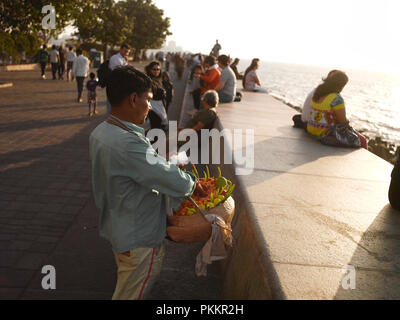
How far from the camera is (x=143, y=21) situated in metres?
69.8

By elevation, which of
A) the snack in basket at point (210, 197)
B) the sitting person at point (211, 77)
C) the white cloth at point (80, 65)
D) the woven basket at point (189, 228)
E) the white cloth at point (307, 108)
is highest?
the white cloth at point (80, 65)

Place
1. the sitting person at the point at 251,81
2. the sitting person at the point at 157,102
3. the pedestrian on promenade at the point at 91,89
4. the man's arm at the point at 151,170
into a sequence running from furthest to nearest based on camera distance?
1. the sitting person at the point at 251,81
2. the pedestrian on promenade at the point at 91,89
3. the sitting person at the point at 157,102
4. the man's arm at the point at 151,170

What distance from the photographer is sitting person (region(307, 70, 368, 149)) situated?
6840 millimetres

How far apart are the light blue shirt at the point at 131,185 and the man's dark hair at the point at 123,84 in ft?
0.56

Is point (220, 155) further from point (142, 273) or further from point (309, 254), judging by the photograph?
point (142, 273)

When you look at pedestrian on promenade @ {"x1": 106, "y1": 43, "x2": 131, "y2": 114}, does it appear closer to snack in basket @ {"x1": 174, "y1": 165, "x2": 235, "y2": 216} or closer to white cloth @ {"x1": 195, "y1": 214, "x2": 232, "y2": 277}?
snack in basket @ {"x1": 174, "y1": 165, "x2": 235, "y2": 216}

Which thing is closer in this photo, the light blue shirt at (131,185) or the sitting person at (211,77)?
the light blue shirt at (131,185)

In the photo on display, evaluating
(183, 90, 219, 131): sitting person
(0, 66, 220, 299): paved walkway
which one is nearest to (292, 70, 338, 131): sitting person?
(183, 90, 219, 131): sitting person

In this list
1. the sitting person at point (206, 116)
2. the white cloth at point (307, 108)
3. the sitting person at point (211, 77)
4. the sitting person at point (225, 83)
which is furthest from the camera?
the sitting person at point (211, 77)

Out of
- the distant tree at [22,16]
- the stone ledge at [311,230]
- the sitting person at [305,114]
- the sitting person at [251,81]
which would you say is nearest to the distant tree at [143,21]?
the distant tree at [22,16]

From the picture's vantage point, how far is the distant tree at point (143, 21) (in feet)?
227

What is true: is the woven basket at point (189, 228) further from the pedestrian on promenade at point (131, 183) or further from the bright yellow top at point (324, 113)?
the bright yellow top at point (324, 113)
